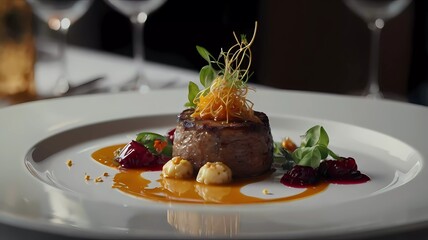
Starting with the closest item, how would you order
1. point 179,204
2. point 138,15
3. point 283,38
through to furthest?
point 179,204 < point 138,15 < point 283,38

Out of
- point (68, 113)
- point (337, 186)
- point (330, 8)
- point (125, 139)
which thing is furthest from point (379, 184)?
point (330, 8)

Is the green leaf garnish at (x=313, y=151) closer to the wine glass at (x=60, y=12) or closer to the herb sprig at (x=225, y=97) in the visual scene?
the herb sprig at (x=225, y=97)

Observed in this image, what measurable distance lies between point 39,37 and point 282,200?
2.96 m

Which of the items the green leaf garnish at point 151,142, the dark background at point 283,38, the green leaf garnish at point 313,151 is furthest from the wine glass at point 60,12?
the dark background at point 283,38

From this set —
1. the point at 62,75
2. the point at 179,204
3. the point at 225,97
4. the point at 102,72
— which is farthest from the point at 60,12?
the point at 179,204

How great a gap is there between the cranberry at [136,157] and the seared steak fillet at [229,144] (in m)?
0.09

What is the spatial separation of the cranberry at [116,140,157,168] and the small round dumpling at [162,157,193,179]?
95mm

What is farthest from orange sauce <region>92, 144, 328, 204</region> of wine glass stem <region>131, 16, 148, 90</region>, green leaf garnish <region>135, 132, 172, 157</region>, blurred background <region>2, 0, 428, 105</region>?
blurred background <region>2, 0, 428, 105</region>

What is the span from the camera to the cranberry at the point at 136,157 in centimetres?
195

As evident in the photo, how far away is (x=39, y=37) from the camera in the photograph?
4418mm

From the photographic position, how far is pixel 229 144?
6.08 ft

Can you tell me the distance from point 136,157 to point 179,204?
354 mm

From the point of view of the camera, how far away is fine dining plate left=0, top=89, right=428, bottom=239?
4.45 feet

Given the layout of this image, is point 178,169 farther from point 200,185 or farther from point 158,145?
point 158,145
